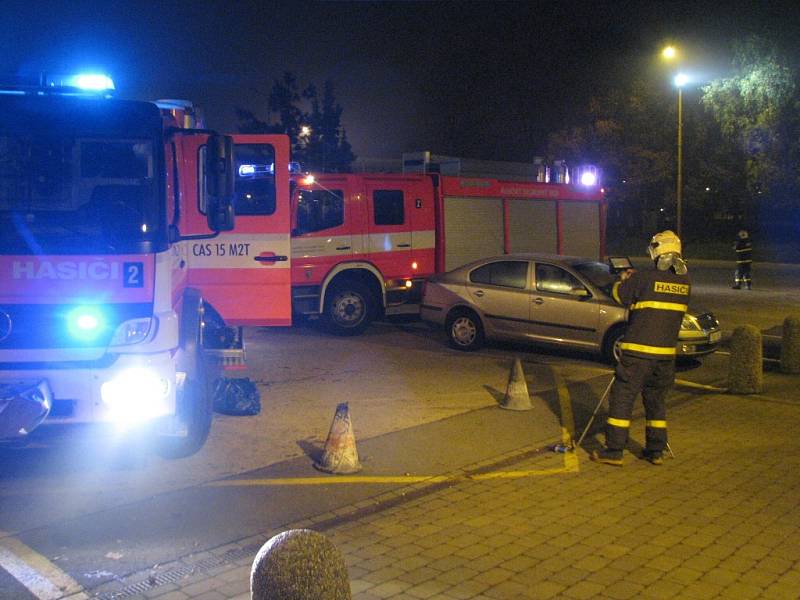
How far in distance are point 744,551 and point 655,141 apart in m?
41.8

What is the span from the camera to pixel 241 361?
8789 mm

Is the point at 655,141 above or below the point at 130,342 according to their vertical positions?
above

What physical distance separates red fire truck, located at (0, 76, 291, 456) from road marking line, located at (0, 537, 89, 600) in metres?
0.93

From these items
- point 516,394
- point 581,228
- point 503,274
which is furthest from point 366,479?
point 581,228

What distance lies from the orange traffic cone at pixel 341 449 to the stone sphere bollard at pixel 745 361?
525 centimetres

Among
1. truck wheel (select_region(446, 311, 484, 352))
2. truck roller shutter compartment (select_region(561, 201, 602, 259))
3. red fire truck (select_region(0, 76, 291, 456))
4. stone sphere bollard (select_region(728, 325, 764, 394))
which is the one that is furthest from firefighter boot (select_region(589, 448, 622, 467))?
truck roller shutter compartment (select_region(561, 201, 602, 259))

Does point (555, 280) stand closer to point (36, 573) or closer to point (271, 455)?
point (271, 455)

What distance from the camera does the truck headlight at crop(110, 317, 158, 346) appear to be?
6.27m

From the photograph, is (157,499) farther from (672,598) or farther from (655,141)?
(655,141)

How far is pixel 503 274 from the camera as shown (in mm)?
13203

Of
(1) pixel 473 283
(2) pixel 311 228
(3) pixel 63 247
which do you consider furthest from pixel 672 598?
(2) pixel 311 228

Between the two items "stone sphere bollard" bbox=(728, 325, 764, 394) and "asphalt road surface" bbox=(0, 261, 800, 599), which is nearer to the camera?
"asphalt road surface" bbox=(0, 261, 800, 599)

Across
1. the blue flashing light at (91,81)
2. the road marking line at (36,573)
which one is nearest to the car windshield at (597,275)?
the blue flashing light at (91,81)

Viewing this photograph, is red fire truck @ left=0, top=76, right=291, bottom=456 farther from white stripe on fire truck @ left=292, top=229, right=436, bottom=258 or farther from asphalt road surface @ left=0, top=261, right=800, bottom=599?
white stripe on fire truck @ left=292, top=229, right=436, bottom=258
